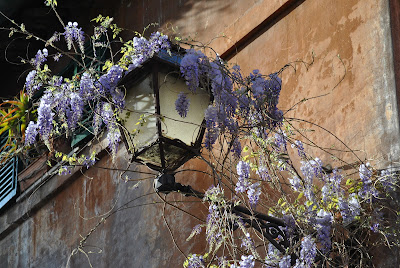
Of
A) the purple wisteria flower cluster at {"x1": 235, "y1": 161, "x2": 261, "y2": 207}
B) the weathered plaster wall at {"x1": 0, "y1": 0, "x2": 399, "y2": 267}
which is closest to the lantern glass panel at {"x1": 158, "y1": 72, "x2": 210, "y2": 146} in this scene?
the purple wisteria flower cluster at {"x1": 235, "y1": 161, "x2": 261, "y2": 207}

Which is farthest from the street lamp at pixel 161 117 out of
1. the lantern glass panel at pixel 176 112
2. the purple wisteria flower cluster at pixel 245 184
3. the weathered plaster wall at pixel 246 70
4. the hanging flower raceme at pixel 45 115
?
the weathered plaster wall at pixel 246 70

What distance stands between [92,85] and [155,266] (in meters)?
1.71

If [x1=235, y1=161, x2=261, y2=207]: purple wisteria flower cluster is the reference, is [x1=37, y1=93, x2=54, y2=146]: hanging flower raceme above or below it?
above

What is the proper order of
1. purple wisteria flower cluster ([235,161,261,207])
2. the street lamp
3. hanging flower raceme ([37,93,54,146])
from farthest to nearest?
1. hanging flower raceme ([37,93,54,146])
2. purple wisteria flower cluster ([235,161,261,207])
3. the street lamp

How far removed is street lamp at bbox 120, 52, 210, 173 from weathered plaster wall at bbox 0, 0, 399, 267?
766 mm

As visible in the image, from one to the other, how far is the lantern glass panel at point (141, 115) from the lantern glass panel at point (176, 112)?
6 centimetres

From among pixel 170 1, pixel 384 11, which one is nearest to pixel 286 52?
pixel 384 11

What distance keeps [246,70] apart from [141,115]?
173 cm

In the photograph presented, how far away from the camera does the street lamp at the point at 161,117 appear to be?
495 centimetres

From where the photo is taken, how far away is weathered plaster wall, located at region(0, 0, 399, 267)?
538cm

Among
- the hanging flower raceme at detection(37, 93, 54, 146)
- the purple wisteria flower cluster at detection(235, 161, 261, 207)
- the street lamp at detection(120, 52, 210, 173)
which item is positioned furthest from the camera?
the hanging flower raceme at detection(37, 93, 54, 146)

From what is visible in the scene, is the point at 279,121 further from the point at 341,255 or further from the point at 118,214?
the point at 118,214

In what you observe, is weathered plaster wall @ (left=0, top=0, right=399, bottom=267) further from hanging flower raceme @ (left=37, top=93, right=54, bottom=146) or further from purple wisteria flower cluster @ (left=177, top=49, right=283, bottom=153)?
hanging flower raceme @ (left=37, top=93, right=54, bottom=146)

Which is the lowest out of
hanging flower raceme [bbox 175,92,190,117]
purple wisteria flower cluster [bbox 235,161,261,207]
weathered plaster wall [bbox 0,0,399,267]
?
purple wisteria flower cluster [bbox 235,161,261,207]
